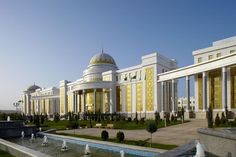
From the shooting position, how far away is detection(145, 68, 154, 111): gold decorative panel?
171 feet

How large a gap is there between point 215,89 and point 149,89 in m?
14.4

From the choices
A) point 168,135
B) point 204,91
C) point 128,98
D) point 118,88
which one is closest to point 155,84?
point 128,98

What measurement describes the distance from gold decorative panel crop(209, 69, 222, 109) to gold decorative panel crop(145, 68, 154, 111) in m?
12.6

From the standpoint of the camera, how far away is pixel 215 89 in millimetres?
41156

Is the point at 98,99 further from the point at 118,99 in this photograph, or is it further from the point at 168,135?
the point at 168,135

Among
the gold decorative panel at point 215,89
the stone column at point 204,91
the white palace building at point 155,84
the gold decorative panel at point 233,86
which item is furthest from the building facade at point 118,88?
the gold decorative panel at point 233,86

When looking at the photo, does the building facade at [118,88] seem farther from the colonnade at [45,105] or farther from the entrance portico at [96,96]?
the colonnade at [45,105]

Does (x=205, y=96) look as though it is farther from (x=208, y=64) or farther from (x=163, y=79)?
(x=163, y=79)

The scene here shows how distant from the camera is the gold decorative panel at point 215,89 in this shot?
40406mm

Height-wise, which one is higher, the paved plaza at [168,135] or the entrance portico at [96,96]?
the entrance portico at [96,96]

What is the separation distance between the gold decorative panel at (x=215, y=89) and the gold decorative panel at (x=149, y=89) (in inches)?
494

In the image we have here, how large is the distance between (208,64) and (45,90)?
238 ft

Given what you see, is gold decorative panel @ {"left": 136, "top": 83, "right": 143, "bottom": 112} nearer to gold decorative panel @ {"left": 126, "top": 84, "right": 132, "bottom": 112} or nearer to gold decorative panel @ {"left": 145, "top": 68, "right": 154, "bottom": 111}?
gold decorative panel @ {"left": 126, "top": 84, "right": 132, "bottom": 112}

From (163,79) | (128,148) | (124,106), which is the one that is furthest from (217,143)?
(124,106)
